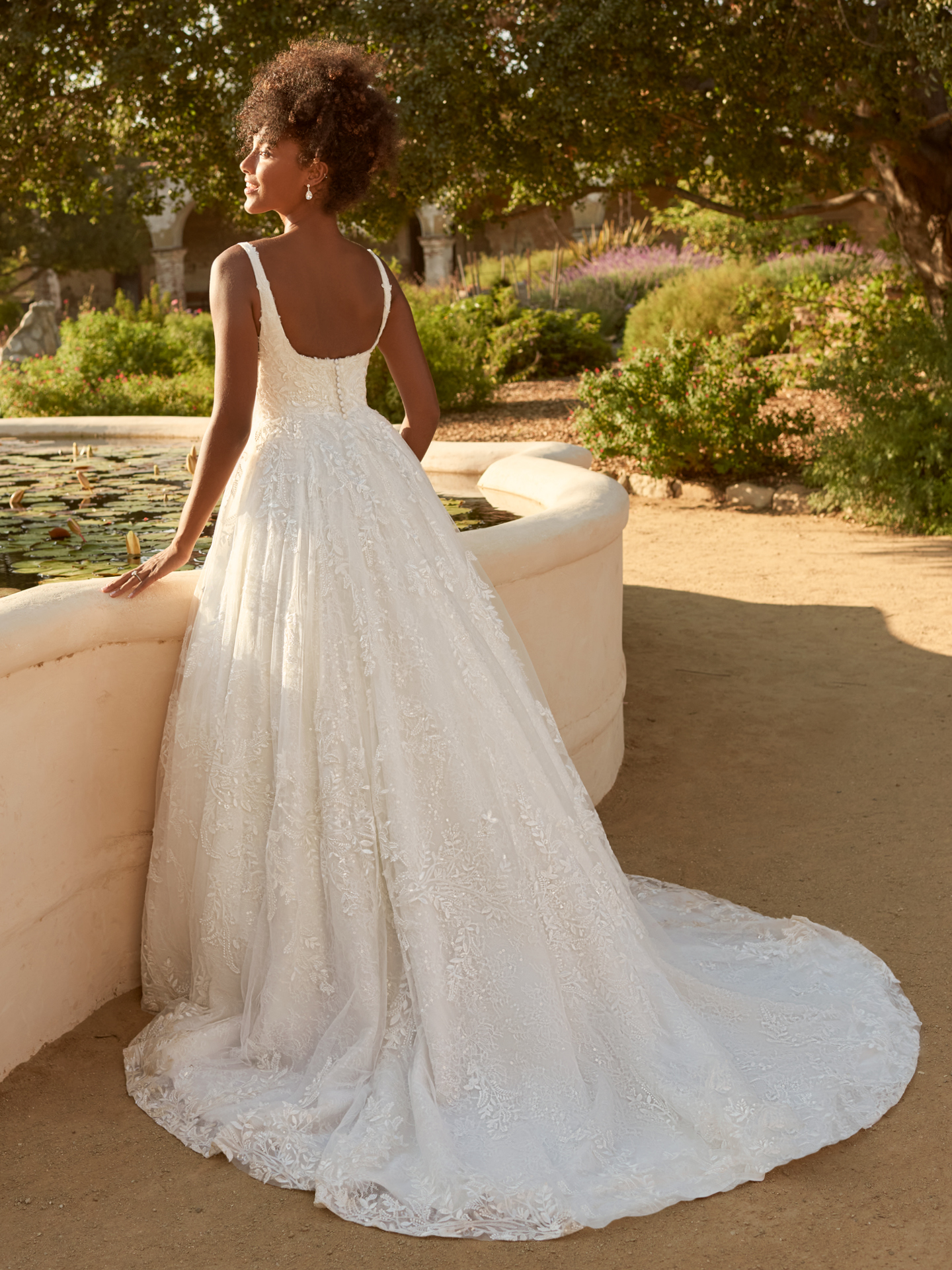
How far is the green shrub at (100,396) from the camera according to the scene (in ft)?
34.0

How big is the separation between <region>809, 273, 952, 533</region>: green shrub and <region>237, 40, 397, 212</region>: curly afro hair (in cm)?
583

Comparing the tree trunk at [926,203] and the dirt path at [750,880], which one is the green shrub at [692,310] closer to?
the tree trunk at [926,203]

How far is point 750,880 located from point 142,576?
1.93m

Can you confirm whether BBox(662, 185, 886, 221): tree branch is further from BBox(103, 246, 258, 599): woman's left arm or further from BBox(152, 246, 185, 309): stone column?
BBox(152, 246, 185, 309): stone column

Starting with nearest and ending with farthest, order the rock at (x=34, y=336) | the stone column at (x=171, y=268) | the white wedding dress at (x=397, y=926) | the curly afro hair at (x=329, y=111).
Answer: the white wedding dress at (x=397, y=926)
the curly afro hair at (x=329, y=111)
the rock at (x=34, y=336)
the stone column at (x=171, y=268)

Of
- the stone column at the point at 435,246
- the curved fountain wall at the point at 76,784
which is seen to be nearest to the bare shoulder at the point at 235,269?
the curved fountain wall at the point at 76,784

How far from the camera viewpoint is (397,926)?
2.20 meters

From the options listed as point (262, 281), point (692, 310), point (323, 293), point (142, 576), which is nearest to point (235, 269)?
point (262, 281)

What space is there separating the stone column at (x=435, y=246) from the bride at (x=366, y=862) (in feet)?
68.1

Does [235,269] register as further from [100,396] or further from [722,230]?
[722,230]

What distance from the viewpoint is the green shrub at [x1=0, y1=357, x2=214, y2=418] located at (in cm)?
1035

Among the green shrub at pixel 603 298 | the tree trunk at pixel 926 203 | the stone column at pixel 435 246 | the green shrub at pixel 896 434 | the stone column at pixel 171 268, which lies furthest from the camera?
the stone column at pixel 171 268

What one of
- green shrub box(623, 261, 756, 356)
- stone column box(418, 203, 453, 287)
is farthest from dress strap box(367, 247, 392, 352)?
stone column box(418, 203, 453, 287)

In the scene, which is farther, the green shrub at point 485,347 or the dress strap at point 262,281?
the green shrub at point 485,347
